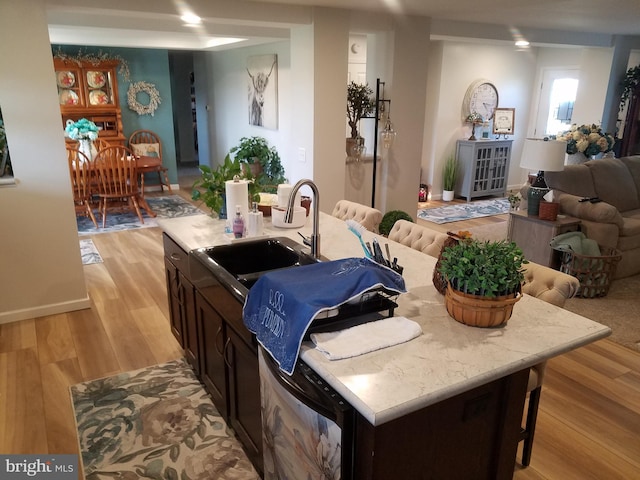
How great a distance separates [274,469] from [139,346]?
176 cm

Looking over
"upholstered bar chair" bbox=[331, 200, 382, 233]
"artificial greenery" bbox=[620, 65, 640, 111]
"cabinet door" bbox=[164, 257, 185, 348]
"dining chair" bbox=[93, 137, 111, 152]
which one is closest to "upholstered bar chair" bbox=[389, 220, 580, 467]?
"upholstered bar chair" bbox=[331, 200, 382, 233]

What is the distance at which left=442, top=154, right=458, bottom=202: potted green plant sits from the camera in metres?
7.31

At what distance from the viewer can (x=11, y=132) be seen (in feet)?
10.2

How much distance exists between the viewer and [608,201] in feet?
15.6

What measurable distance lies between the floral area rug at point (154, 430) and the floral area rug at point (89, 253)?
2.22 metres

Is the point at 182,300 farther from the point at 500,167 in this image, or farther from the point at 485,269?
the point at 500,167

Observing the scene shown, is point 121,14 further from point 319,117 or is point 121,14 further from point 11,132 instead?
point 319,117

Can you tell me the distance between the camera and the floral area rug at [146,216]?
575cm

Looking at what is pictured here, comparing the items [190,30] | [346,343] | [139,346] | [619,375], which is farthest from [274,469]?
[190,30]

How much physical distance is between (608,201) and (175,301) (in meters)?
4.26

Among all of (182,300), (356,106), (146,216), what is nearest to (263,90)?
(146,216)

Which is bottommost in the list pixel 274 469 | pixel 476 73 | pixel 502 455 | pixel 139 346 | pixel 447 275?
pixel 139 346

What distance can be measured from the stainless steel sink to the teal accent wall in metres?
5.99

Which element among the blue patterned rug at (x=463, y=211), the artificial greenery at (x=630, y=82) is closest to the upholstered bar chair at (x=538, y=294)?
the blue patterned rug at (x=463, y=211)
